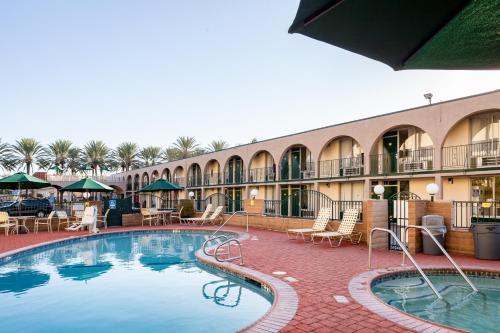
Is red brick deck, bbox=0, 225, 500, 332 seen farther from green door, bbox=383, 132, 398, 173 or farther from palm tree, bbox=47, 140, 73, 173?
palm tree, bbox=47, 140, 73, 173

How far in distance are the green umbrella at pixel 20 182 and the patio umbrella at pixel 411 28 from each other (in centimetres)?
1721

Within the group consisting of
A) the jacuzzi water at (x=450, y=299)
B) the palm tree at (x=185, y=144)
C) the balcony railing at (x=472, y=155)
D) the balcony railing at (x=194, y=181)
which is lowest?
the jacuzzi water at (x=450, y=299)

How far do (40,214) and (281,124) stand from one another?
3015 cm

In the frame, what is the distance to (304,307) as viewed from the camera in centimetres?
494

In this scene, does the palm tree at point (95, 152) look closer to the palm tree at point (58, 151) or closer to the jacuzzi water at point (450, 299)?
the palm tree at point (58, 151)

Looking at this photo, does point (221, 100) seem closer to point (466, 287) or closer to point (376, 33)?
point (466, 287)

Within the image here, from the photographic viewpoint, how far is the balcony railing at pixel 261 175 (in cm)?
2820

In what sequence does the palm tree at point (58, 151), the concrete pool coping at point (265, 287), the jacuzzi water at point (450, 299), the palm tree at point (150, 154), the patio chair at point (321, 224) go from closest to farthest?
the concrete pool coping at point (265, 287) → the jacuzzi water at point (450, 299) → the patio chair at point (321, 224) → the palm tree at point (58, 151) → the palm tree at point (150, 154)

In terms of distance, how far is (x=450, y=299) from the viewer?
19.4 feet

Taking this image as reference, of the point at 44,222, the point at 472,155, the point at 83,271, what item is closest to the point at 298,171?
the point at 472,155

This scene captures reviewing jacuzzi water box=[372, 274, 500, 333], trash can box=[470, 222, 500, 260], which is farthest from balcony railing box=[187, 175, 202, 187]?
jacuzzi water box=[372, 274, 500, 333]

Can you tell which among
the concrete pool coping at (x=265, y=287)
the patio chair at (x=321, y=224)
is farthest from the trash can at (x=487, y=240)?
the concrete pool coping at (x=265, y=287)

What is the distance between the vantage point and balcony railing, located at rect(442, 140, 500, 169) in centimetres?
1709

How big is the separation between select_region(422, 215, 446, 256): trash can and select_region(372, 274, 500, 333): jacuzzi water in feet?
5.69
